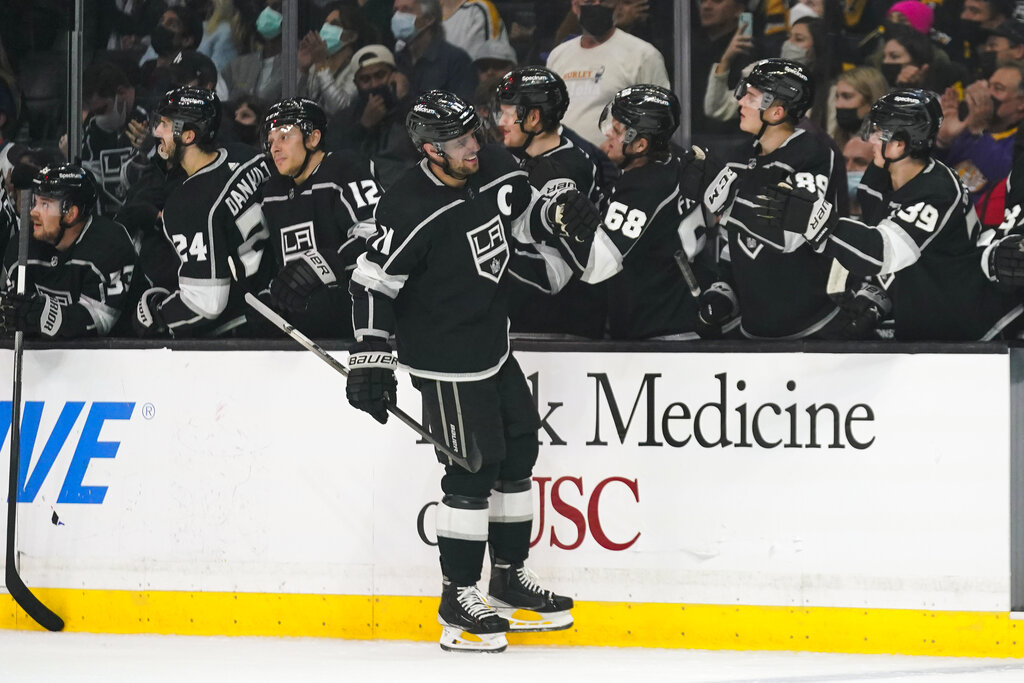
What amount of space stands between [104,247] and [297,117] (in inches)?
31.2

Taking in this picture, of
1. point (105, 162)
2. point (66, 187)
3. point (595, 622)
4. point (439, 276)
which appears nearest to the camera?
point (439, 276)

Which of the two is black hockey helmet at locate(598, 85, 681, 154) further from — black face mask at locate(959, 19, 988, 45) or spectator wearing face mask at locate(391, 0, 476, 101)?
black face mask at locate(959, 19, 988, 45)

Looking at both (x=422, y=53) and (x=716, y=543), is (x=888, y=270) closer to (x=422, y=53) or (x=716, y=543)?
(x=716, y=543)

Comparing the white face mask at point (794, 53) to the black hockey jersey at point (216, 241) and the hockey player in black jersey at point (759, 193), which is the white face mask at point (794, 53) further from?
the black hockey jersey at point (216, 241)

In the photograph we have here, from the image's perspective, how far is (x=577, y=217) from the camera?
3.98 metres

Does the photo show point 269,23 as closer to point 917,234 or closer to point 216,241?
point 216,241

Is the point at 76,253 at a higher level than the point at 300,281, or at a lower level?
lower

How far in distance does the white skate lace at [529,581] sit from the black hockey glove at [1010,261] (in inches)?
60.9

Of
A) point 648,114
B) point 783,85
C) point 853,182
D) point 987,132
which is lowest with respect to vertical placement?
point 853,182

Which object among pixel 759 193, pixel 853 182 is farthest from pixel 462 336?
pixel 853 182

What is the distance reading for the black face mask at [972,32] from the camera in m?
5.14

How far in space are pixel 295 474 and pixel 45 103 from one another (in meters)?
2.00

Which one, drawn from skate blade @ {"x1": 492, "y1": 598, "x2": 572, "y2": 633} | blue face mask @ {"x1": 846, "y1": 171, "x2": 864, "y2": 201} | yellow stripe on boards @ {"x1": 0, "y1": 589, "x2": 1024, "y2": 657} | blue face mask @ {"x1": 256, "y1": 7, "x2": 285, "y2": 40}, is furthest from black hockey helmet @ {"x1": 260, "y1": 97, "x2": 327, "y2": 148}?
blue face mask @ {"x1": 846, "y1": 171, "x2": 864, "y2": 201}

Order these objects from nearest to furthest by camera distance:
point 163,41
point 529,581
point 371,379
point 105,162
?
1. point 371,379
2. point 529,581
3. point 105,162
4. point 163,41
